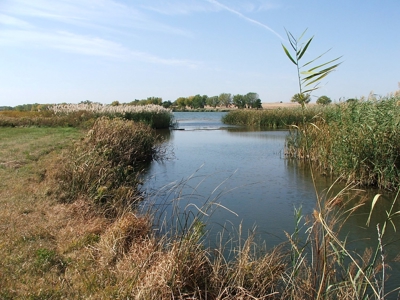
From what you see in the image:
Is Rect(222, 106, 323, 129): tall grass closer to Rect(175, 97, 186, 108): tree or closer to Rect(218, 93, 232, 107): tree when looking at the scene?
Rect(218, 93, 232, 107): tree

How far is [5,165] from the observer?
8.13 metres

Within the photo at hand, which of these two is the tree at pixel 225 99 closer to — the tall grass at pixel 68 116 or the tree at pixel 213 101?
the tree at pixel 213 101

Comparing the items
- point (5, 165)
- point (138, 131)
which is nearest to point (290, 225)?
point (5, 165)

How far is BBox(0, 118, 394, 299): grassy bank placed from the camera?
3.21 metres

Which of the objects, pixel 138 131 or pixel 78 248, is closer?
pixel 78 248

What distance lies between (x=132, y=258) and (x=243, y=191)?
4.96 meters

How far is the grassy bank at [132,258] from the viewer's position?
3.21 metres

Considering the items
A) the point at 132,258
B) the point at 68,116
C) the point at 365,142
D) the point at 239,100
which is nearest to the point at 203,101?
the point at 239,100

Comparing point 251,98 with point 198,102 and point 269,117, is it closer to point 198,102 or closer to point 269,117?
point 198,102

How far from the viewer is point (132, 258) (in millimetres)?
3912

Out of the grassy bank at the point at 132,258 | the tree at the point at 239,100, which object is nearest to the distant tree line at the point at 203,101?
the tree at the point at 239,100

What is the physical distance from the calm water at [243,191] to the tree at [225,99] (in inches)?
3206

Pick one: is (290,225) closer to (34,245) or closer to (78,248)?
(78,248)

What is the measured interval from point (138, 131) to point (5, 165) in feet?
17.7
